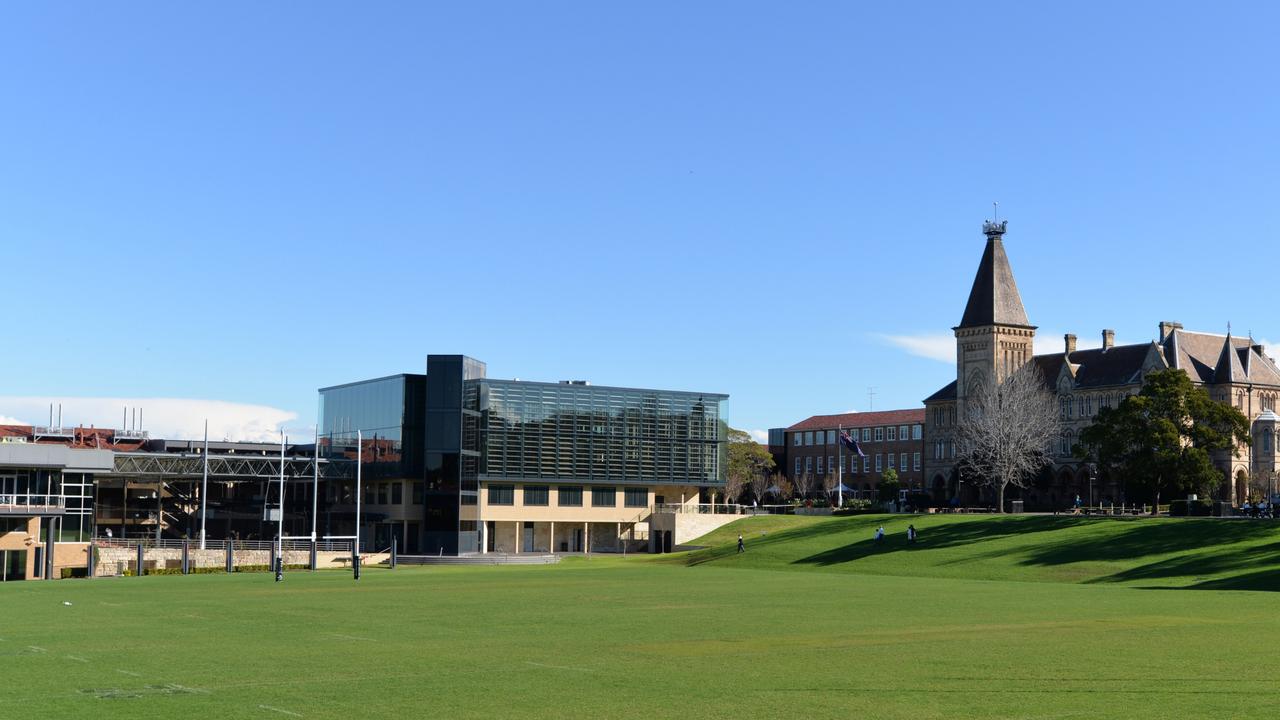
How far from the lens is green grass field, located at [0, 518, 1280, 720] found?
1984cm

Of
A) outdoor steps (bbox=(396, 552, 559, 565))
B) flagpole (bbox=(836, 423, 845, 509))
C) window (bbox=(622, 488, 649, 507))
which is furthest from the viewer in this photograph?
flagpole (bbox=(836, 423, 845, 509))

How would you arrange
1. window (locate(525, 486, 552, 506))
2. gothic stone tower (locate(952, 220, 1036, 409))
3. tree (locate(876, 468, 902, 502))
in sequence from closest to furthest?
window (locate(525, 486, 552, 506)) < gothic stone tower (locate(952, 220, 1036, 409)) < tree (locate(876, 468, 902, 502))

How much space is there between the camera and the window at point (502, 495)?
110 meters

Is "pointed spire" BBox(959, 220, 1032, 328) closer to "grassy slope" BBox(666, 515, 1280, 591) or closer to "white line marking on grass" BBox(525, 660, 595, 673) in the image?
"grassy slope" BBox(666, 515, 1280, 591)

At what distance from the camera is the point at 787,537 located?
97812mm

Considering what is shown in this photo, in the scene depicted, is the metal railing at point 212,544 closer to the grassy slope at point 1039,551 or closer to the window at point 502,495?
the window at point 502,495

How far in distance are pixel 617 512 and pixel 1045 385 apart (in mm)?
54111

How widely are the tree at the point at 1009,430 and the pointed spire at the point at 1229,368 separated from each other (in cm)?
1564

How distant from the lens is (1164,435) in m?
109

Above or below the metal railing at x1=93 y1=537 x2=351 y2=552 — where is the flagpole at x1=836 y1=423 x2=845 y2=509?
above

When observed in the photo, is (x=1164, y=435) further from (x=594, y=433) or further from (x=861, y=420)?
(x=861, y=420)

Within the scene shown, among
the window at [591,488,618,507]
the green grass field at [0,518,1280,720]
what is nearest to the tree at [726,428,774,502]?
the window at [591,488,618,507]

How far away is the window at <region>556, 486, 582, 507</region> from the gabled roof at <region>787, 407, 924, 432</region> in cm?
6711

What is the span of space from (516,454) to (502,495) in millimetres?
3432
